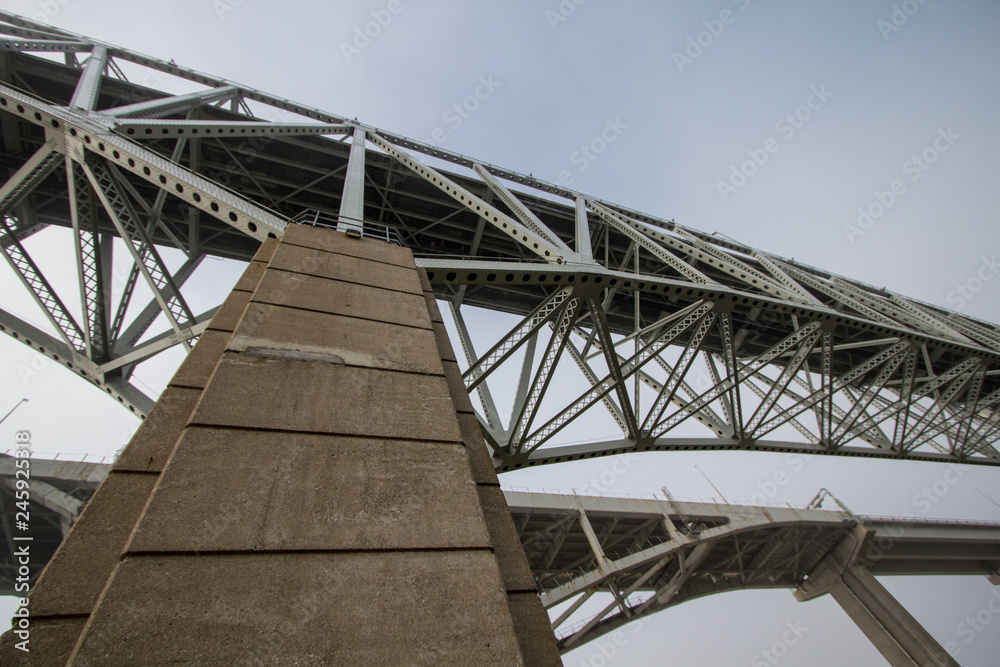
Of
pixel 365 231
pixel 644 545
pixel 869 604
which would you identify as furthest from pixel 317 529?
pixel 869 604

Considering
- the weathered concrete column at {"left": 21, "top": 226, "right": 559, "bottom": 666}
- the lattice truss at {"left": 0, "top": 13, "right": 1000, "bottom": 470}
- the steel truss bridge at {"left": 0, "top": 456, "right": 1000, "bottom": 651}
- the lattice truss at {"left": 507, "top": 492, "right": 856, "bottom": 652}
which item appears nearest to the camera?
the weathered concrete column at {"left": 21, "top": 226, "right": 559, "bottom": 666}

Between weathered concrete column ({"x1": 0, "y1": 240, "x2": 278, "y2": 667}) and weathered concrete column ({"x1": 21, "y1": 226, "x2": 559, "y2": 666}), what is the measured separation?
0.03 metres

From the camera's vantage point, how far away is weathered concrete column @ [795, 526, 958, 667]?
73.4ft

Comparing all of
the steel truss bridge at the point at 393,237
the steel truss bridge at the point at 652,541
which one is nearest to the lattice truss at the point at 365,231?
the steel truss bridge at the point at 393,237

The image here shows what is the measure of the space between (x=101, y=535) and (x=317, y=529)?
891mm

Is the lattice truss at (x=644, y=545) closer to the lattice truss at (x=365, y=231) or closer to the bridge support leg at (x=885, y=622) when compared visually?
the bridge support leg at (x=885, y=622)

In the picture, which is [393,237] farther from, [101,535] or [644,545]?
[644,545]

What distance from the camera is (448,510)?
2027mm

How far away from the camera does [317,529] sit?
5.80 feet

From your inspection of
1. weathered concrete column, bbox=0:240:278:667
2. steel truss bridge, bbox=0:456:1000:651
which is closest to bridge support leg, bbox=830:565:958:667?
steel truss bridge, bbox=0:456:1000:651

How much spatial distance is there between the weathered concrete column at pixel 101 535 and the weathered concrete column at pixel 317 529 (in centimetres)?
3

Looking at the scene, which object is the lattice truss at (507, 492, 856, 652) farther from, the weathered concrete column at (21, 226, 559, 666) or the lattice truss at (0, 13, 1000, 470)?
the weathered concrete column at (21, 226, 559, 666)

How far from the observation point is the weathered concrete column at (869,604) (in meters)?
22.4

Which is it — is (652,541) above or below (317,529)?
above
